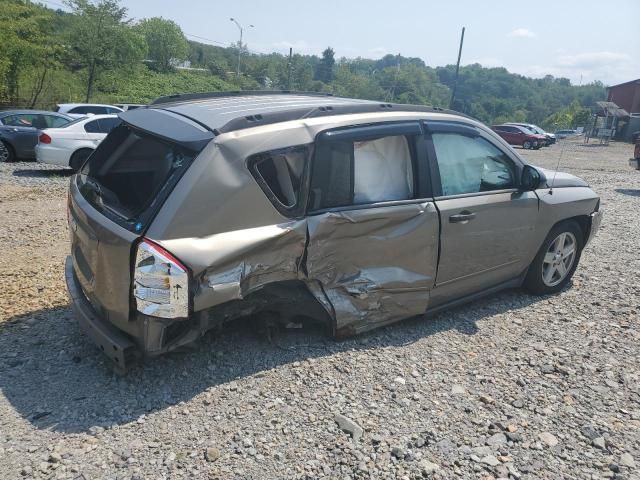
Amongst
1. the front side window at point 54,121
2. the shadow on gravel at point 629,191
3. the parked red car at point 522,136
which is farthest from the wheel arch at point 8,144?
the parked red car at point 522,136

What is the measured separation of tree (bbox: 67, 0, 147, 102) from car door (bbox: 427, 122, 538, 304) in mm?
33759

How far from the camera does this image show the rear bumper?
2906 millimetres

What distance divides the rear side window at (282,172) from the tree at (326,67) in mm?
92903

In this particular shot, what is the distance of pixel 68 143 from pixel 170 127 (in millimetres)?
9804

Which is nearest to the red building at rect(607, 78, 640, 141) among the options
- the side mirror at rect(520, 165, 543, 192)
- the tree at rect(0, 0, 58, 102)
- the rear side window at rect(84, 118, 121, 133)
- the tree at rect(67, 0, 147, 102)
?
the tree at rect(67, 0, 147, 102)

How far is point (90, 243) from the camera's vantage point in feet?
10.2

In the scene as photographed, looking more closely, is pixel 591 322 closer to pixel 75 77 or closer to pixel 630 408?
pixel 630 408

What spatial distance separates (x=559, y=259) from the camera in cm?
493

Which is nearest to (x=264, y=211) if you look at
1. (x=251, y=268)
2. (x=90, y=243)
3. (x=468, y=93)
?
(x=251, y=268)

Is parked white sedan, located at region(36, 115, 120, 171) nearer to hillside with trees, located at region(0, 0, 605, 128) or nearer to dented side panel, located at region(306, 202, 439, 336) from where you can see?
hillside with trees, located at region(0, 0, 605, 128)

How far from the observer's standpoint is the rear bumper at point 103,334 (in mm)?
2906

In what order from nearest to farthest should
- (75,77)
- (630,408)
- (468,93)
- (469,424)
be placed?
(469,424) → (630,408) → (75,77) → (468,93)

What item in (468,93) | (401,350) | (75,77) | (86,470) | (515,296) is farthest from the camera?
(468,93)

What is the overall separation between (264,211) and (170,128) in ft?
2.63
